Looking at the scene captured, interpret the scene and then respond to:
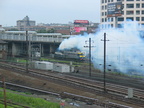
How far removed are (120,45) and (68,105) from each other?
1645 cm

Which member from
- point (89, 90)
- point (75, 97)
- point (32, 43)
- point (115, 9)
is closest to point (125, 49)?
point (89, 90)

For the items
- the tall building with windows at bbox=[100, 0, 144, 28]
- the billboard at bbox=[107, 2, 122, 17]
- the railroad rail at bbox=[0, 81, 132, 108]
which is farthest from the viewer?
the tall building with windows at bbox=[100, 0, 144, 28]

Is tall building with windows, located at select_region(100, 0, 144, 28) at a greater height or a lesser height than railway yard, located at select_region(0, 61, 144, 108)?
greater

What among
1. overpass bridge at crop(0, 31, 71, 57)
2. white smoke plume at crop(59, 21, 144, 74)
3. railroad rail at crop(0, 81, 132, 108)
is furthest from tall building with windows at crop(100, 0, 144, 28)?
railroad rail at crop(0, 81, 132, 108)

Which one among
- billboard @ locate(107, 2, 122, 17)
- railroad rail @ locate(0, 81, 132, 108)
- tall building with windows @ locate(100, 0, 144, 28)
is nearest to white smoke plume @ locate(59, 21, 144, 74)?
railroad rail @ locate(0, 81, 132, 108)

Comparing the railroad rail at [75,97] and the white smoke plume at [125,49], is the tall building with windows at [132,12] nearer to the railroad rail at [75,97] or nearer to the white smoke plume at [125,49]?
the white smoke plume at [125,49]

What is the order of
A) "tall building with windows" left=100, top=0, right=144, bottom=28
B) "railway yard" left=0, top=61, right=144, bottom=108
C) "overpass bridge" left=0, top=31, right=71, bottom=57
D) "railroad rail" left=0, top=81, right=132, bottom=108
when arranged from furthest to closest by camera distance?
1. "overpass bridge" left=0, top=31, right=71, bottom=57
2. "tall building with windows" left=100, top=0, right=144, bottom=28
3. "railway yard" left=0, top=61, right=144, bottom=108
4. "railroad rail" left=0, top=81, right=132, bottom=108

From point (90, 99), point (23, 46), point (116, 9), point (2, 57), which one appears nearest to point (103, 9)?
point (116, 9)

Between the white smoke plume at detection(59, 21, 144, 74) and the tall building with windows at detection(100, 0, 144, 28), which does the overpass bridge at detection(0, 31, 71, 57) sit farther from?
the white smoke plume at detection(59, 21, 144, 74)

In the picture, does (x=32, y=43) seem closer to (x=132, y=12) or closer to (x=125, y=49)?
(x=132, y=12)

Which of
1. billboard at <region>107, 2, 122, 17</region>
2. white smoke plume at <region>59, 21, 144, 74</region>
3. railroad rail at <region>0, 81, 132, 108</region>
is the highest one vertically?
billboard at <region>107, 2, 122, 17</region>

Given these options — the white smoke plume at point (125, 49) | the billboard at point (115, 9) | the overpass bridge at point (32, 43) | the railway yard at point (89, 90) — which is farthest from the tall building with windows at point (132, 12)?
the railway yard at point (89, 90)

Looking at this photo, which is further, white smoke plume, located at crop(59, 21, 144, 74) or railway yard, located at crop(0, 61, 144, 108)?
white smoke plume, located at crop(59, 21, 144, 74)

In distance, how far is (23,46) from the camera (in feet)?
261
